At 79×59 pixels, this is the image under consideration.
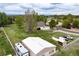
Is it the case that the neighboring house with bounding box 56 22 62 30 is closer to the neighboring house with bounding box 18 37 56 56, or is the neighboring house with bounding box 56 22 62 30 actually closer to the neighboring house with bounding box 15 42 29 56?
the neighboring house with bounding box 18 37 56 56

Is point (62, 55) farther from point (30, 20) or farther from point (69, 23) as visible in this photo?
point (30, 20)

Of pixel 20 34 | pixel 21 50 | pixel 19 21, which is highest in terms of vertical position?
pixel 19 21

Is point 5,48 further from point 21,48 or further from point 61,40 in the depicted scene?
point 61,40

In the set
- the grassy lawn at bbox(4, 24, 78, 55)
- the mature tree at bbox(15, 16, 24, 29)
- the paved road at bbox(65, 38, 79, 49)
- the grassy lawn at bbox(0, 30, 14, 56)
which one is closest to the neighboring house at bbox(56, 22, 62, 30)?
the grassy lawn at bbox(4, 24, 78, 55)

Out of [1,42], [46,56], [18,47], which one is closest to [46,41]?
[46,56]

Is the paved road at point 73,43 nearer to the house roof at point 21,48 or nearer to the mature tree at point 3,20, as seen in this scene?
the house roof at point 21,48

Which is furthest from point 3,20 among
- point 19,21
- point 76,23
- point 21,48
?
point 76,23

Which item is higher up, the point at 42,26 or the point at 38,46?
the point at 42,26

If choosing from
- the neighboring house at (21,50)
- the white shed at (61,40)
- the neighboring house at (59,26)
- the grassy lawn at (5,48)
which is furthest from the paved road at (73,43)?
the grassy lawn at (5,48)
